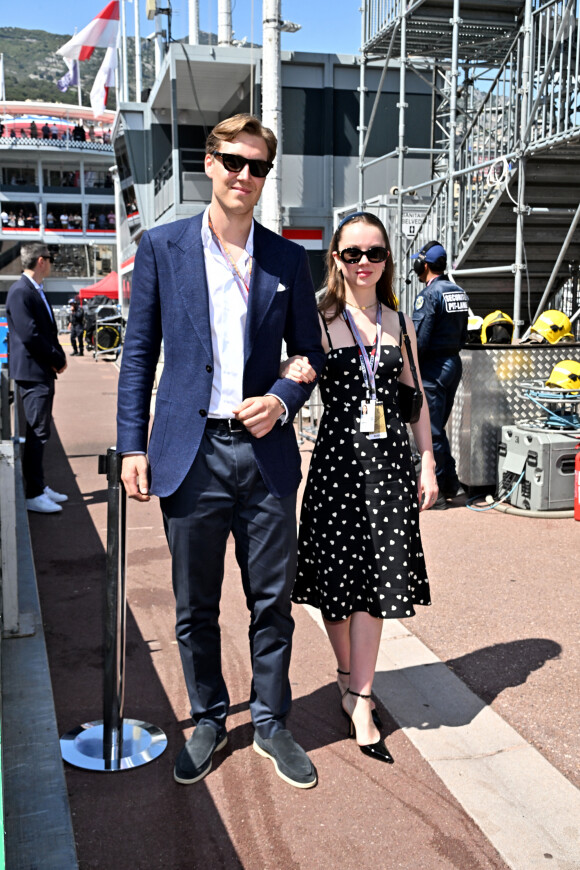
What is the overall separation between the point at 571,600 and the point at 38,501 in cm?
433

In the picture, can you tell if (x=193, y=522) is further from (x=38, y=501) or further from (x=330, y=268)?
(x=38, y=501)

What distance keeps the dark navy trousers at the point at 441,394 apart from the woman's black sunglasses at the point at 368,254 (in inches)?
142

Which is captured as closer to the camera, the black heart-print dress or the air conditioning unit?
the black heart-print dress

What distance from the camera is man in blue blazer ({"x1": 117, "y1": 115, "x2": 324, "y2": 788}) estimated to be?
2895 millimetres

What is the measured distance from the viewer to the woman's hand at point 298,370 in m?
3.00

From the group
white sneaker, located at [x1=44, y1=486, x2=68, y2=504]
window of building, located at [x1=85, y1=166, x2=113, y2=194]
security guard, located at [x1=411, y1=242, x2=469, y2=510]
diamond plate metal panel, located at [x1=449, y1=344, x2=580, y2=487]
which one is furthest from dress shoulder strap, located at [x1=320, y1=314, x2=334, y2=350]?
window of building, located at [x1=85, y1=166, x2=113, y2=194]

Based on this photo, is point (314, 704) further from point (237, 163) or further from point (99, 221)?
point (99, 221)

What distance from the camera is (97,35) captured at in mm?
31656

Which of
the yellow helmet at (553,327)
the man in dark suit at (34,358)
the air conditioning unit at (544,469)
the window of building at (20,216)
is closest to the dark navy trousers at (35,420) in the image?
the man in dark suit at (34,358)

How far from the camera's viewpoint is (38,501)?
23.1ft

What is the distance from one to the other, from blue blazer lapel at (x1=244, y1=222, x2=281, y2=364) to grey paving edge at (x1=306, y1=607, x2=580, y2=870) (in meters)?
1.69

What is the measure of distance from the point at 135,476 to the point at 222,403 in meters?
0.40

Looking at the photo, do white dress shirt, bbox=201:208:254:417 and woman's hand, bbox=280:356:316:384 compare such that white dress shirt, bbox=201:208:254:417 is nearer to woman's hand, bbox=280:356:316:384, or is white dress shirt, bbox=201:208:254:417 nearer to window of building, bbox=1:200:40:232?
woman's hand, bbox=280:356:316:384

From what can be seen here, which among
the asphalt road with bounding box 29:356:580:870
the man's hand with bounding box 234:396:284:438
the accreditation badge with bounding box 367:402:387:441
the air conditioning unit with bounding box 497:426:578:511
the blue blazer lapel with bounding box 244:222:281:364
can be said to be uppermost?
the blue blazer lapel with bounding box 244:222:281:364
